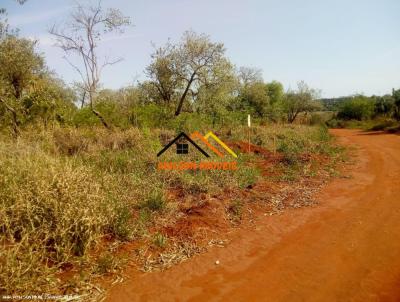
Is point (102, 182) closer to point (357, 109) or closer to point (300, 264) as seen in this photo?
point (300, 264)

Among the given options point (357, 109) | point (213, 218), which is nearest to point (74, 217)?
point (213, 218)

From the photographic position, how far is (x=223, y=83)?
1778cm

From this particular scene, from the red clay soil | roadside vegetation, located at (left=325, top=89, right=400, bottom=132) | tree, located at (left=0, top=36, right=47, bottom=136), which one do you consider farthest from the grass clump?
roadside vegetation, located at (left=325, top=89, right=400, bottom=132)

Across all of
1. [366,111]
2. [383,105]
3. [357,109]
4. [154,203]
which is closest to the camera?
[154,203]

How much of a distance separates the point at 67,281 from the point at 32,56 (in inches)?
719

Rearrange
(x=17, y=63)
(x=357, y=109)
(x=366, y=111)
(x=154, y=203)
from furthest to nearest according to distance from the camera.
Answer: (x=357, y=109) < (x=366, y=111) < (x=17, y=63) < (x=154, y=203)

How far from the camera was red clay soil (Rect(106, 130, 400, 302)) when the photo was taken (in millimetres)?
3201

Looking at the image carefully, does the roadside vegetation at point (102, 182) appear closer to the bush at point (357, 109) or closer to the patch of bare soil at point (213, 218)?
the patch of bare soil at point (213, 218)

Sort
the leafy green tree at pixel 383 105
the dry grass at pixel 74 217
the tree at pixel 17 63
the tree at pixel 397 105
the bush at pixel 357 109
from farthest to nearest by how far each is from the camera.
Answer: the bush at pixel 357 109 → the leafy green tree at pixel 383 105 → the tree at pixel 397 105 → the tree at pixel 17 63 → the dry grass at pixel 74 217

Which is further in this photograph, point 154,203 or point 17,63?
point 17,63

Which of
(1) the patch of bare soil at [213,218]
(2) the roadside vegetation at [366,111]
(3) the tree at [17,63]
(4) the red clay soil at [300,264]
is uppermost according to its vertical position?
(3) the tree at [17,63]

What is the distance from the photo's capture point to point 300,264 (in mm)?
3732

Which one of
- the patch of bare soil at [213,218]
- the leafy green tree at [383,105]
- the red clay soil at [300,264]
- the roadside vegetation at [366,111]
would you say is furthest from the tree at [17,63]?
the leafy green tree at [383,105]

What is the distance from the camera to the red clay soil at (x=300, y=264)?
3.20m
